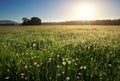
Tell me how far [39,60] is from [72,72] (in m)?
1.46

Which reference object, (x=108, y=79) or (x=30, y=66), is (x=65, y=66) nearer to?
(x=30, y=66)

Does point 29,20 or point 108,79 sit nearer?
point 108,79

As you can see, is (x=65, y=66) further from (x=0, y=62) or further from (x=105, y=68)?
(x=0, y=62)

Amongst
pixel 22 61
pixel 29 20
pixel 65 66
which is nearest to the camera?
pixel 65 66

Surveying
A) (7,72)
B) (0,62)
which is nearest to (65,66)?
(7,72)

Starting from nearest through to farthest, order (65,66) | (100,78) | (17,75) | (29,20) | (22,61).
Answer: (100,78) → (17,75) → (65,66) → (22,61) → (29,20)

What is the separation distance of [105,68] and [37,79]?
6.91 ft

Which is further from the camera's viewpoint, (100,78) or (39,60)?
(39,60)

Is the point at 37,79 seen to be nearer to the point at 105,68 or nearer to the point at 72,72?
the point at 72,72

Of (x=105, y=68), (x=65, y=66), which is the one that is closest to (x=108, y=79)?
(x=105, y=68)

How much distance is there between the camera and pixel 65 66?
5.71 m

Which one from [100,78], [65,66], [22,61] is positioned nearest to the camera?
[100,78]

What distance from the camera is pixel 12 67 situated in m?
5.76

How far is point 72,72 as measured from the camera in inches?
209
